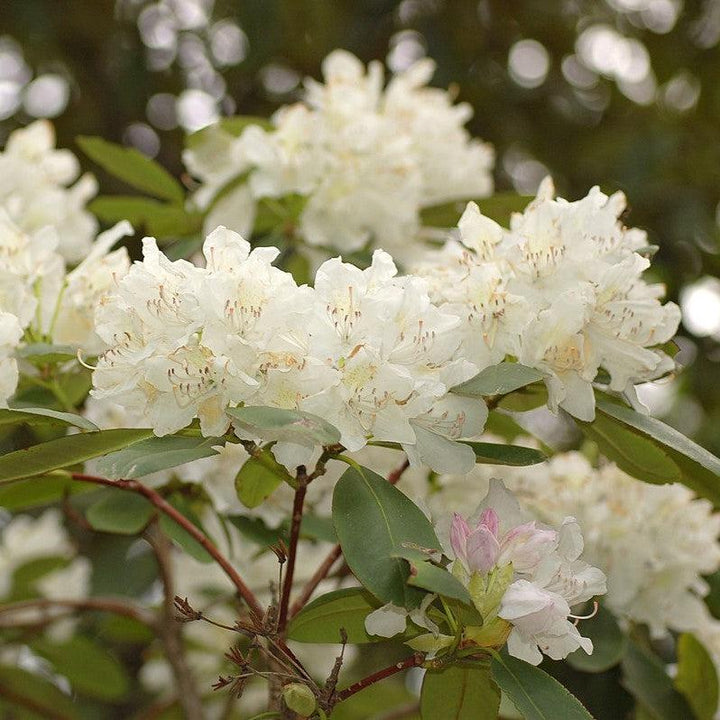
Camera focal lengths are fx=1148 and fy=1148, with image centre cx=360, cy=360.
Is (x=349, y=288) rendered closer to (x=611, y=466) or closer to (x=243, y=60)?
(x=611, y=466)

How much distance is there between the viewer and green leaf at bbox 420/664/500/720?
102 cm

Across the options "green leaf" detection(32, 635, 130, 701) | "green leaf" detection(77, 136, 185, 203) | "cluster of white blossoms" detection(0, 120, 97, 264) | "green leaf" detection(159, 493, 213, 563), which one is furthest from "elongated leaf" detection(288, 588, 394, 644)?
"green leaf" detection(32, 635, 130, 701)

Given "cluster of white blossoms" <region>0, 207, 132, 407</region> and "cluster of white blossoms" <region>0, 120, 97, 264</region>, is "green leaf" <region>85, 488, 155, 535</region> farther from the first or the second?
"cluster of white blossoms" <region>0, 120, 97, 264</region>

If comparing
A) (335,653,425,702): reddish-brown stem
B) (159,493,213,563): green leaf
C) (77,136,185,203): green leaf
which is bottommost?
(159,493,213,563): green leaf

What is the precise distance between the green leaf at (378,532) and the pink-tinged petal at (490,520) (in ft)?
0.15

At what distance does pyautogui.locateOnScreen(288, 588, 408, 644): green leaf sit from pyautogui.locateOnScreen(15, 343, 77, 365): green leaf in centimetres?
35

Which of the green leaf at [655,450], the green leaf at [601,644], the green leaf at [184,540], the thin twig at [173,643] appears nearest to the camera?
the green leaf at [655,450]

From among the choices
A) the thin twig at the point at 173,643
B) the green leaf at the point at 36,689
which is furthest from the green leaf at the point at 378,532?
the green leaf at the point at 36,689

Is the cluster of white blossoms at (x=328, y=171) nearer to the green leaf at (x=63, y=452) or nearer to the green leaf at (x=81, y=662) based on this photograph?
the green leaf at (x=63, y=452)

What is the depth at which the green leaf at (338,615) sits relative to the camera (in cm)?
106

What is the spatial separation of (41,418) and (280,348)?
0.22 metres

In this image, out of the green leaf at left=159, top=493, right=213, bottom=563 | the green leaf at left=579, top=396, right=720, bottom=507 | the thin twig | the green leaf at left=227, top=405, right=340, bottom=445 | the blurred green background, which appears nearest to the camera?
the green leaf at left=227, top=405, right=340, bottom=445

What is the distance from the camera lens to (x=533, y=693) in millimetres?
930

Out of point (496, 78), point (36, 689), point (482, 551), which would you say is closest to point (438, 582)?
point (482, 551)
